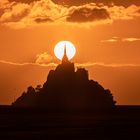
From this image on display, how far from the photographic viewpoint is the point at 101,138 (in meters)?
71.8

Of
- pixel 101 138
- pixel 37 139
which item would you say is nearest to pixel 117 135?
A: pixel 101 138

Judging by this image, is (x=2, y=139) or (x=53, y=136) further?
(x=53, y=136)

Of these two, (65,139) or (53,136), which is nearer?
(65,139)

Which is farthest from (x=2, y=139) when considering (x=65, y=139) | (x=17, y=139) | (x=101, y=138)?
(x=101, y=138)

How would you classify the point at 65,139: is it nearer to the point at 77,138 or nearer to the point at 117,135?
the point at 77,138

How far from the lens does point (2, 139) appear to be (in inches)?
2699

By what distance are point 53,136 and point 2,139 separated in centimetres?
898

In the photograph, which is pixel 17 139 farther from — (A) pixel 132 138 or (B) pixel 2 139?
(A) pixel 132 138

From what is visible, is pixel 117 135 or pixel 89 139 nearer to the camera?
pixel 89 139

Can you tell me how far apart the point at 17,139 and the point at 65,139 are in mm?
5897

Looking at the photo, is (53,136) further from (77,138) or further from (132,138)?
(132,138)

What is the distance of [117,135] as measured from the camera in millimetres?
76125

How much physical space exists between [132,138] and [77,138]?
7.01 m

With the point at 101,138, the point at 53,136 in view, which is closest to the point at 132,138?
the point at 101,138
